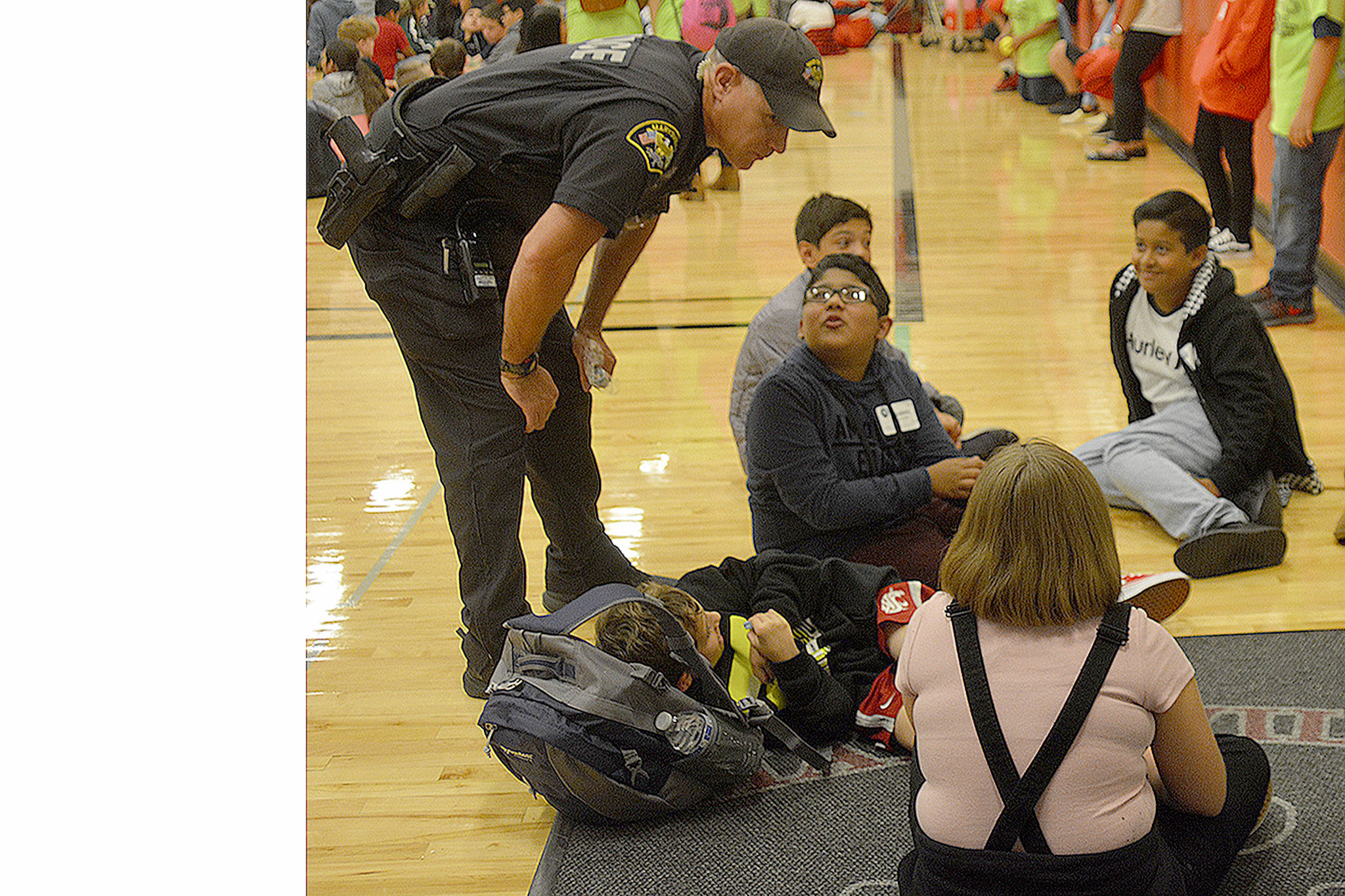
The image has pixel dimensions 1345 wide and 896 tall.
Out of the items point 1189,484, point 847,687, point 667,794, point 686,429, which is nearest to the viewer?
point 667,794

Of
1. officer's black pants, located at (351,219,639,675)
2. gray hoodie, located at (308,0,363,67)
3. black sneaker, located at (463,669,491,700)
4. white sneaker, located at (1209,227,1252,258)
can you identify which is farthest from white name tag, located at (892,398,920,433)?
gray hoodie, located at (308,0,363,67)

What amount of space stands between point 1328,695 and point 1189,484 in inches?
33.3

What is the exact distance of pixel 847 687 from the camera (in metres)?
2.51

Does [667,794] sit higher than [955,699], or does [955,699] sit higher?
[955,699]

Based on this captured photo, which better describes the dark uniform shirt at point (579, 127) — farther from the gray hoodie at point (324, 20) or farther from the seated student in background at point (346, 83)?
the gray hoodie at point (324, 20)

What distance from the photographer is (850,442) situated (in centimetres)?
283

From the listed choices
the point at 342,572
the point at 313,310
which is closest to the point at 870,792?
the point at 342,572

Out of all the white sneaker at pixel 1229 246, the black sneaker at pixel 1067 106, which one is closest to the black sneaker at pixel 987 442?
the white sneaker at pixel 1229 246

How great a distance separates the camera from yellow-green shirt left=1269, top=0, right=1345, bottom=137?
4660 mm

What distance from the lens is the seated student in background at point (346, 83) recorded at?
26.2 feet

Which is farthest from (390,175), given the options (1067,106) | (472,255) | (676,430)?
(1067,106)

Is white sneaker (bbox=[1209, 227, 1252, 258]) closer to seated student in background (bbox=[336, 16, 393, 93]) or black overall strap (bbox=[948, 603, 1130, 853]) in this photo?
black overall strap (bbox=[948, 603, 1130, 853])

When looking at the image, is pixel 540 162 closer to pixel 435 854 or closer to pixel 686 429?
pixel 435 854

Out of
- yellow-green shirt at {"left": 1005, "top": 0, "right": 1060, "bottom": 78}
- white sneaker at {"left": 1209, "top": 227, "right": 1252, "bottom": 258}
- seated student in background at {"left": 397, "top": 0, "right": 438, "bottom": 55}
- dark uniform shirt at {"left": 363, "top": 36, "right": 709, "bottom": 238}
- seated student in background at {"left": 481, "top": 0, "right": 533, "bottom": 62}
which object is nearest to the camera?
dark uniform shirt at {"left": 363, "top": 36, "right": 709, "bottom": 238}
